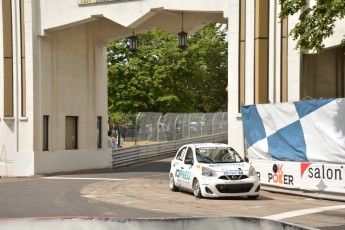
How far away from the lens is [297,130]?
17516 mm

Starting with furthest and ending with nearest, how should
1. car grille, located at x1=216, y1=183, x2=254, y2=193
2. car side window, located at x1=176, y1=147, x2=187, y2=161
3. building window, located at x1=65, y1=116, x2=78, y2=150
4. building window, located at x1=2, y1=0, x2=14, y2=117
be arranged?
1. building window, located at x1=65, y1=116, x2=78, y2=150
2. building window, located at x1=2, y1=0, x2=14, y2=117
3. car side window, located at x1=176, y1=147, x2=187, y2=161
4. car grille, located at x1=216, y1=183, x2=254, y2=193

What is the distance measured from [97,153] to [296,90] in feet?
38.5

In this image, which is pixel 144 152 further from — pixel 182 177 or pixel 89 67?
pixel 182 177

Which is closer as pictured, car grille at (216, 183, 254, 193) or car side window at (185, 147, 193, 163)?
car grille at (216, 183, 254, 193)

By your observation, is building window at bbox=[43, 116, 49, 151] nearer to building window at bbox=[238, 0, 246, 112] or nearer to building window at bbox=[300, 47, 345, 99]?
building window at bbox=[238, 0, 246, 112]

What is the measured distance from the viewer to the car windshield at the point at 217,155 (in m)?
17.3

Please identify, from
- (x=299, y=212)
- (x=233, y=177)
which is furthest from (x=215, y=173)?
(x=299, y=212)

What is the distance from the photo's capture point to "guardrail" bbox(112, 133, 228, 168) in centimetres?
3102

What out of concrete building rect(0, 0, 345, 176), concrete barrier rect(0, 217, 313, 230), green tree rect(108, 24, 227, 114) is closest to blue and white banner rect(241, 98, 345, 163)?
concrete building rect(0, 0, 345, 176)

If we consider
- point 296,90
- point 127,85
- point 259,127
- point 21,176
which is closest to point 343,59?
point 296,90

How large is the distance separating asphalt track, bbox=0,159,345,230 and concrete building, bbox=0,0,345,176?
354 centimetres

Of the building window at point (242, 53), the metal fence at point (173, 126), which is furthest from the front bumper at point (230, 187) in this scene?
the metal fence at point (173, 126)

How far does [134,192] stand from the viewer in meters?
18.7

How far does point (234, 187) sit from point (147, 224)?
29.2ft
